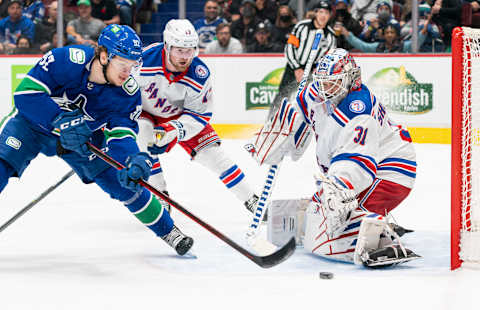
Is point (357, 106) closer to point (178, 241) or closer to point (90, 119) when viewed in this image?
point (178, 241)

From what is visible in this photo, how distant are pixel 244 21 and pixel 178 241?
4.72 metres

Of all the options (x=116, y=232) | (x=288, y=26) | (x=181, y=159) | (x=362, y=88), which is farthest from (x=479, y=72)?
(x=288, y=26)

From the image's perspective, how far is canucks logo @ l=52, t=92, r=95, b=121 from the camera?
124 inches

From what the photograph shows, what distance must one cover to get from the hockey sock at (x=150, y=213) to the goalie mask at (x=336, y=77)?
0.78 m

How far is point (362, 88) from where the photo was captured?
325cm

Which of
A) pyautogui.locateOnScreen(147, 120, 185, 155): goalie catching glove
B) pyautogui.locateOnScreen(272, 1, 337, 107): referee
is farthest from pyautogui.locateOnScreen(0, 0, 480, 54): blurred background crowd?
pyautogui.locateOnScreen(147, 120, 185, 155): goalie catching glove

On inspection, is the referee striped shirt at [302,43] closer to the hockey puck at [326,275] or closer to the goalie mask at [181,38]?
the goalie mask at [181,38]

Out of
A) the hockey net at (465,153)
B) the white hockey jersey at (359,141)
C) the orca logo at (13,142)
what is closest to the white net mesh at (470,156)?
the hockey net at (465,153)

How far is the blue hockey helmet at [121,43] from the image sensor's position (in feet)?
9.69

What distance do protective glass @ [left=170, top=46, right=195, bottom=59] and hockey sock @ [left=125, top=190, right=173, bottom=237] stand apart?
0.92m

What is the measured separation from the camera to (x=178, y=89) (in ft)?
13.2

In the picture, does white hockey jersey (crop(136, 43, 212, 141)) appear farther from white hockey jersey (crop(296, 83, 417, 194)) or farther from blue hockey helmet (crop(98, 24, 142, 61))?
blue hockey helmet (crop(98, 24, 142, 61))

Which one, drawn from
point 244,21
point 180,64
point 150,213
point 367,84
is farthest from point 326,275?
point 244,21

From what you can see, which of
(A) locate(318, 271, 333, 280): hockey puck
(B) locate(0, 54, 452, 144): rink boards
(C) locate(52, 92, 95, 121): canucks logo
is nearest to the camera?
(A) locate(318, 271, 333, 280): hockey puck
